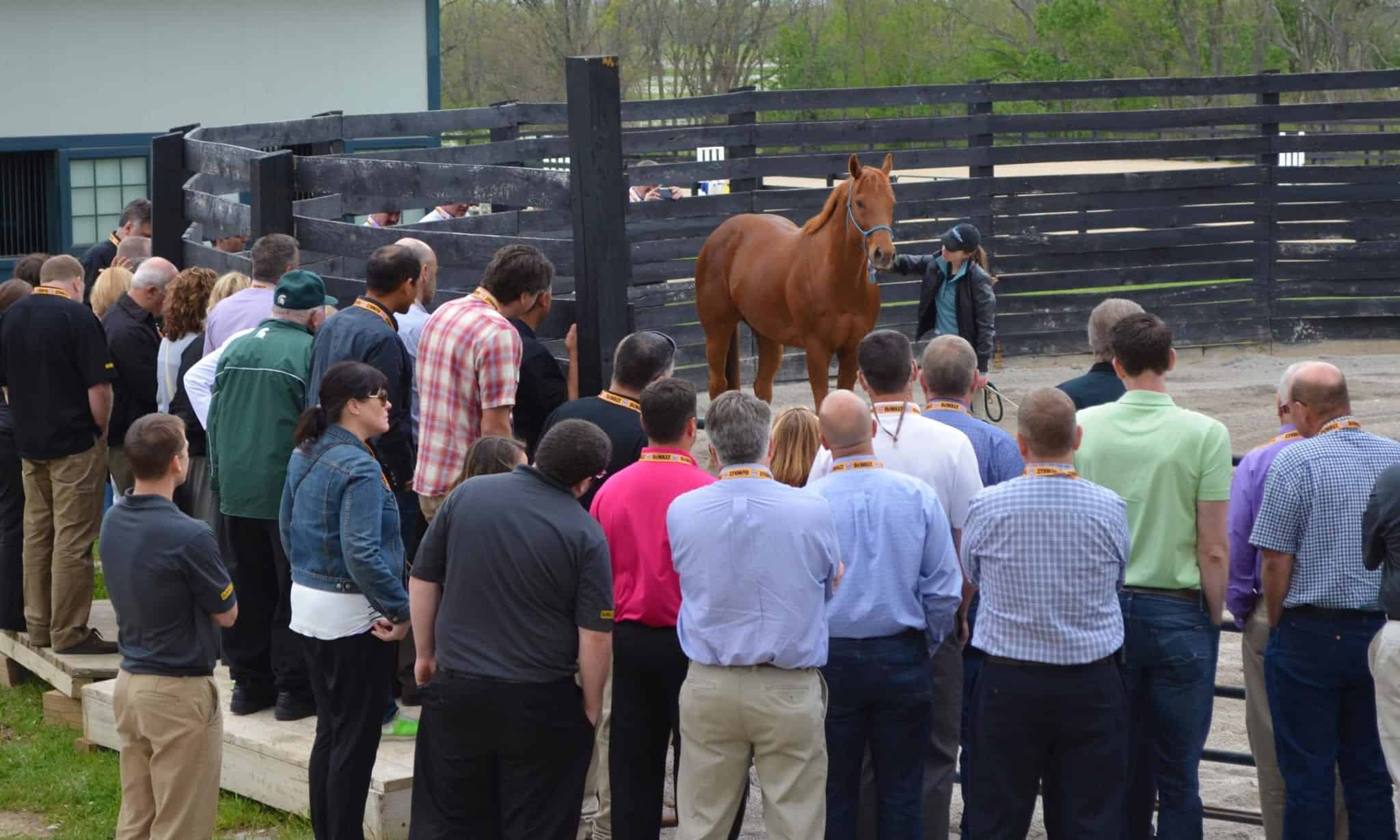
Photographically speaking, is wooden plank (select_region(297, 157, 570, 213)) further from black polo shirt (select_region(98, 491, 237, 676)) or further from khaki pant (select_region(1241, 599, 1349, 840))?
khaki pant (select_region(1241, 599, 1349, 840))

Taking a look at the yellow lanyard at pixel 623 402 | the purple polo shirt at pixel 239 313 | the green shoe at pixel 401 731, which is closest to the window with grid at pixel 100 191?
the purple polo shirt at pixel 239 313

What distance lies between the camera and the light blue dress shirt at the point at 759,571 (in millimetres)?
4059

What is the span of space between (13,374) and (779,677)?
4273mm

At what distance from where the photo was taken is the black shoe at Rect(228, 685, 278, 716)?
5762 mm

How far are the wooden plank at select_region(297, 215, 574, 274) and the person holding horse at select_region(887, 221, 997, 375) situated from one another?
379 centimetres

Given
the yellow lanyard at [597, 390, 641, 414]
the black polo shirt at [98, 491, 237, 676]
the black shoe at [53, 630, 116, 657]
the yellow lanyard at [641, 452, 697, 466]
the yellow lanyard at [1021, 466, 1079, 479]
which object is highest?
the yellow lanyard at [597, 390, 641, 414]

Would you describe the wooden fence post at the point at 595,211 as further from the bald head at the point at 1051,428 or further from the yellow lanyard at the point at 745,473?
the bald head at the point at 1051,428

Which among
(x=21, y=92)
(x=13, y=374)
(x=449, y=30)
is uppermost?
(x=449, y=30)

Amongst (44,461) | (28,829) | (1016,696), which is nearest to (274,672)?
(28,829)

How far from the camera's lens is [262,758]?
5.46 meters

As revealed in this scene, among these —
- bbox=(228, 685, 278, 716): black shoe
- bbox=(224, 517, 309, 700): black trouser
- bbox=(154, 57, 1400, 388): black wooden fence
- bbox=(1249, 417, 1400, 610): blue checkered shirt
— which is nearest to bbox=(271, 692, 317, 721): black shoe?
bbox=(224, 517, 309, 700): black trouser

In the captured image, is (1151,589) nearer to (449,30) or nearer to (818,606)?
(818,606)

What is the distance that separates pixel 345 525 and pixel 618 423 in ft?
3.03

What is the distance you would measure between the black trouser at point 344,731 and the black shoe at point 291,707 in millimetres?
946
